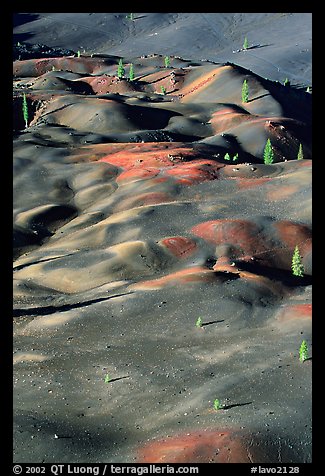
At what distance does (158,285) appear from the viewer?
47312 mm

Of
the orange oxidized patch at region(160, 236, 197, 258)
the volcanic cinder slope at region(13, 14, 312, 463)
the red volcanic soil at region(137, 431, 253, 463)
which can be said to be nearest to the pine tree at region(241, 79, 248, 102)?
the volcanic cinder slope at region(13, 14, 312, 463)

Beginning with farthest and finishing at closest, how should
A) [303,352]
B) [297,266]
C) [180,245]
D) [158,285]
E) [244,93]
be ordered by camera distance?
1. [244,93]
2. [180,245]
3. [297,266]
4. [158,285]
5. [303,352]

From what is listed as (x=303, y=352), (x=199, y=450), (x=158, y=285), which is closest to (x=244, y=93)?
(x=158, y=285)

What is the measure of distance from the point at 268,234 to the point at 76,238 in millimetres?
21691

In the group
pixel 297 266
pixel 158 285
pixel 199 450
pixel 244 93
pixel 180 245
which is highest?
pixel 244 93

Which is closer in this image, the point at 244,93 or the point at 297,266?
the point at 297,266

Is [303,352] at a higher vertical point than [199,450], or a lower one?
lower

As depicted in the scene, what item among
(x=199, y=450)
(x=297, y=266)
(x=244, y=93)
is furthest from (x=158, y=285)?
(x=244, y=93)

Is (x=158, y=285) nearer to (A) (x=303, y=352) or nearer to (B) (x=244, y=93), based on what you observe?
(A) (x=303, y=352)

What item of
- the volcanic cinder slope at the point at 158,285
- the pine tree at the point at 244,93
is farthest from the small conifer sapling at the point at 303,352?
the pine tree at the point at 244,93

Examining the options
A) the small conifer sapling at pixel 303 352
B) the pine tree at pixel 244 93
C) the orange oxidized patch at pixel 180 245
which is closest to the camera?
the small conifer sapling at pixel 303 352

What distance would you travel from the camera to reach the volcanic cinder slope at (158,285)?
1093 inches

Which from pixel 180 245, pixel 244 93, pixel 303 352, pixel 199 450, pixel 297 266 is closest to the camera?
pixel 199 450

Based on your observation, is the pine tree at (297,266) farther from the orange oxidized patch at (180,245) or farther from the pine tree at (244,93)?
the pine tree at (244,93)
